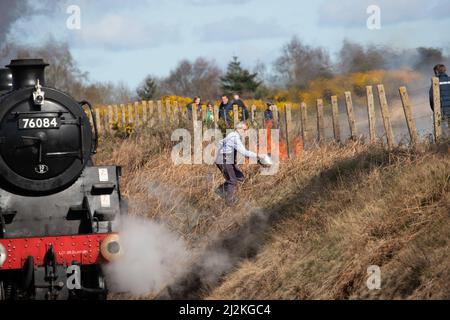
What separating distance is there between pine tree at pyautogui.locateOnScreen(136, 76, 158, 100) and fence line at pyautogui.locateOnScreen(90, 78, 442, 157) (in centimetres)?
1592

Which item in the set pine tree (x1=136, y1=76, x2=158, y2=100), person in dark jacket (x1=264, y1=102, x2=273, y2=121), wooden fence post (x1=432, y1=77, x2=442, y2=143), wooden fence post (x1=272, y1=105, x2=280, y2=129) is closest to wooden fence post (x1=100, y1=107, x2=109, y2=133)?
person in dark jacket (x1=264, y1=102, x2=273, y2=121)

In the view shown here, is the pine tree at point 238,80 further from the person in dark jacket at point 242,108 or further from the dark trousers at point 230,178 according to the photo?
the dark trousers at point 230,178

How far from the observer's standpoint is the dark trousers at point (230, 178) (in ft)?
45.1

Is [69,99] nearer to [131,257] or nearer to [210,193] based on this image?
[131,257]

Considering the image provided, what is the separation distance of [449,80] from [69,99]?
590 centimetres

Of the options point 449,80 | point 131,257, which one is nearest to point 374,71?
point 449,80

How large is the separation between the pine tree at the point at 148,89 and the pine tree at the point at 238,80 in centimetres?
351

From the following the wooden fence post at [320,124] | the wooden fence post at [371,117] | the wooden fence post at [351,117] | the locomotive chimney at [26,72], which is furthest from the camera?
the wooden fence post at [320,124]

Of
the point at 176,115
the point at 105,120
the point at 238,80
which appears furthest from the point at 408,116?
the point at 238,80

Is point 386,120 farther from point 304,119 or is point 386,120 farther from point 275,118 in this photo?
point 275,118

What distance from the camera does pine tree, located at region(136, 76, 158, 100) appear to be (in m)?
43.1

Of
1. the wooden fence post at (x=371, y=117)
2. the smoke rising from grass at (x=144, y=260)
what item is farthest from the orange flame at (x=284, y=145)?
the smoke rising from grass at (x=144, y=260)

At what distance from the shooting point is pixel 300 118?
17234 mm

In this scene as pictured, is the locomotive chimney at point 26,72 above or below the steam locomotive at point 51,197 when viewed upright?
above
